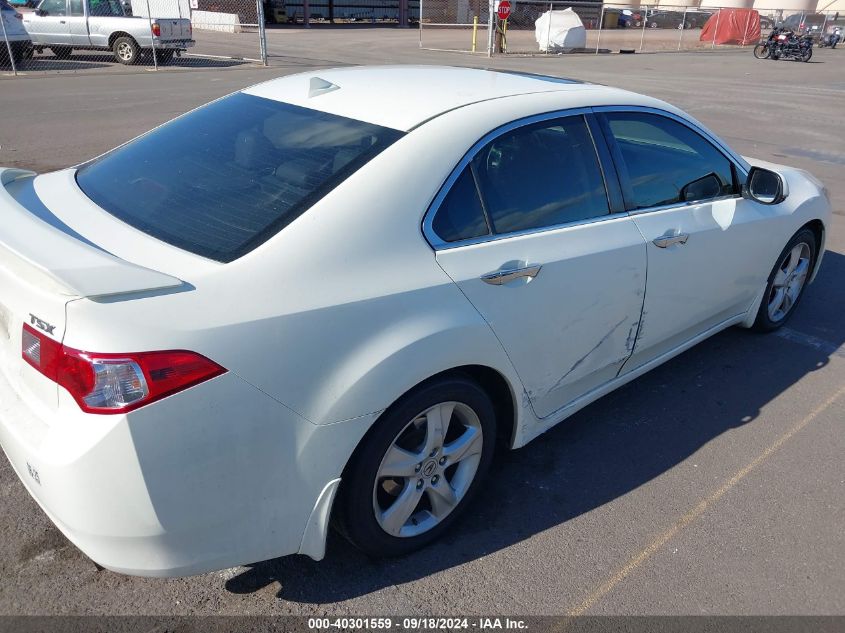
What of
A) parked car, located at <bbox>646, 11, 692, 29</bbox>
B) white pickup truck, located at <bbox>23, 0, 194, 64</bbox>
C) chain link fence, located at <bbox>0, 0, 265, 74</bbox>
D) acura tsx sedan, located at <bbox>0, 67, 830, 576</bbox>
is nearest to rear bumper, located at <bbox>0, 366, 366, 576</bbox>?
acura tsx sedan, located at <bbox>0, 67, 830, 576</bbox>

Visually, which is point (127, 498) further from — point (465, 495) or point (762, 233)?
point (762, 233)

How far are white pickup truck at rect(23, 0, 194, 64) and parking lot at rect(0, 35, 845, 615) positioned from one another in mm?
18709

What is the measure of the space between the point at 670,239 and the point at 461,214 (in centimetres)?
124

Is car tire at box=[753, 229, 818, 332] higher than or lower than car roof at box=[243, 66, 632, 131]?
lower

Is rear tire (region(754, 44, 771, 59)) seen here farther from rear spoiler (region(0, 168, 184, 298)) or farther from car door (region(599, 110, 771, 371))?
rear spoiler (region(0, 168, 184, 298))

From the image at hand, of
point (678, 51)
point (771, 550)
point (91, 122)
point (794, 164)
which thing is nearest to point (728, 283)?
point (771, 550)

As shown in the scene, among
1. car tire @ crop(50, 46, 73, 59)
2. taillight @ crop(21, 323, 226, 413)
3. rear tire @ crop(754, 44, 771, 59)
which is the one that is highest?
taillight @ crop(21, 323, 226, 413)

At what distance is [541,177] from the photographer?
298 centimetres

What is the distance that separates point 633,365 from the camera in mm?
3529

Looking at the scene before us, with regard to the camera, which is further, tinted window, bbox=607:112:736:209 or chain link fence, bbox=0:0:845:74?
chain link fence, bbox=0:0:845:74

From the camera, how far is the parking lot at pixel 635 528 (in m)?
2.55

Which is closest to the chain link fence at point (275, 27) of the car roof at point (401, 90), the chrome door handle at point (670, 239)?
the car roof at point (401, 90)

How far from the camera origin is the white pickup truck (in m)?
19.0

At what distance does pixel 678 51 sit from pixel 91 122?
28489 mm
